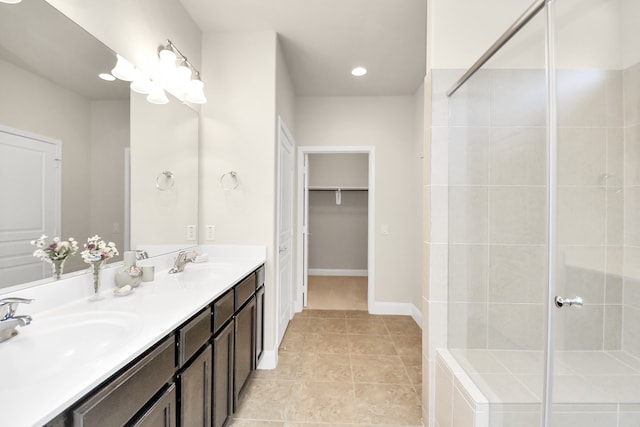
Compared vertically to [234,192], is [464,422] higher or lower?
lower

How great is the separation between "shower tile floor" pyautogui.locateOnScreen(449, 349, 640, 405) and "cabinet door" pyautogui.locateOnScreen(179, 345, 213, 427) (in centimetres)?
128

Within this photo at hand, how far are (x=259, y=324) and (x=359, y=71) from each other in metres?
2.66

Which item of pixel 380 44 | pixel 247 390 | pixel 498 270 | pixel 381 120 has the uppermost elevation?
pixel 380 44

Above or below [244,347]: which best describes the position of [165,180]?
above

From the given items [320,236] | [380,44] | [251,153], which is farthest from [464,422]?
[320,236]

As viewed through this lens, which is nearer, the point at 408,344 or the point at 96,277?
the point at 96,277

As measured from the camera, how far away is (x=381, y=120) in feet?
11.8

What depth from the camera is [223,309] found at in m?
1.51

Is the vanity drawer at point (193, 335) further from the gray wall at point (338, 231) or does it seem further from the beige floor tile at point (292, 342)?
the gray wall at point (338, 231)

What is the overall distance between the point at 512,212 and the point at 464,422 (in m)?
1.02

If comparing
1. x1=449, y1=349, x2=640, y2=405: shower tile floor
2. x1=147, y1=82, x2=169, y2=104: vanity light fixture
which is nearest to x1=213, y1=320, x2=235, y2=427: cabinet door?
x1=449, y1=349, x2=640, y2=405: shower tile floor

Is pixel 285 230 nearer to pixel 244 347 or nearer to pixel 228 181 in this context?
pixel 228 181

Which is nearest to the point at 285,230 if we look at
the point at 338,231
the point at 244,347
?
the point at 244,347

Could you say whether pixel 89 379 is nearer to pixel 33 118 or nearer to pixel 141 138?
pixel 33 118
